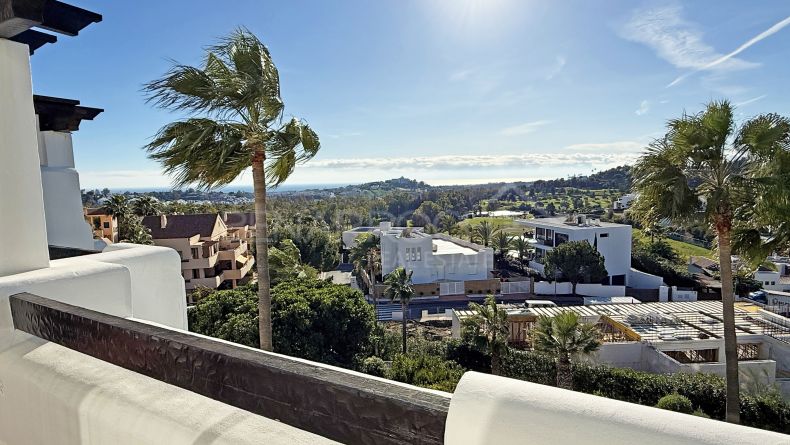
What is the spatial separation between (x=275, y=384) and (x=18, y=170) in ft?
6.37

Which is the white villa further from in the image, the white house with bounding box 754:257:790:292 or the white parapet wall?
the white parapet wall

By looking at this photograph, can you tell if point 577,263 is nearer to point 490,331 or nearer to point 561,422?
point 490,331

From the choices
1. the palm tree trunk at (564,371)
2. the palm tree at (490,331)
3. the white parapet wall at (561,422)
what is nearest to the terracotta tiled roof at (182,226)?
the palm tree at (490,331)

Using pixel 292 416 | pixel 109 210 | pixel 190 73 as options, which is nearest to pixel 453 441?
pixel 292 416

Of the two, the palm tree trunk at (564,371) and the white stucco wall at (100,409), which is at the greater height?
the white stucco wall at (100,409)

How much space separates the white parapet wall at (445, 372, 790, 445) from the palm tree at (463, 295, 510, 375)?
44.2ft

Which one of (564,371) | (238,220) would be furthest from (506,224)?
(564,371)

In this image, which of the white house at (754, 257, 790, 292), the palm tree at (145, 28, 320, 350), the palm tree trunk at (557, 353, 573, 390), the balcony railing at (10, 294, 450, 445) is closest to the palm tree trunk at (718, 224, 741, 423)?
the palm tree trunk at (557, 353, 573, 390)


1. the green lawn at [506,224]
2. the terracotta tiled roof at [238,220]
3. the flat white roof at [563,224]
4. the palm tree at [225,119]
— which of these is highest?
the palm tree at [225,119]

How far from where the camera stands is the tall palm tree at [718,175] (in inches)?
273

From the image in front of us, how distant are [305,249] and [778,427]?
28.4m

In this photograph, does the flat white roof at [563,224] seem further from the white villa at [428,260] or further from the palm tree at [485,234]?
the white villa at [428,260]

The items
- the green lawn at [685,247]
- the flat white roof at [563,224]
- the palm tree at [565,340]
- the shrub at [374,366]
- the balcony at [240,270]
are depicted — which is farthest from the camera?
the green lawn at [685,247]

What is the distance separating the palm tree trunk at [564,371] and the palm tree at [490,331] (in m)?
1.81
